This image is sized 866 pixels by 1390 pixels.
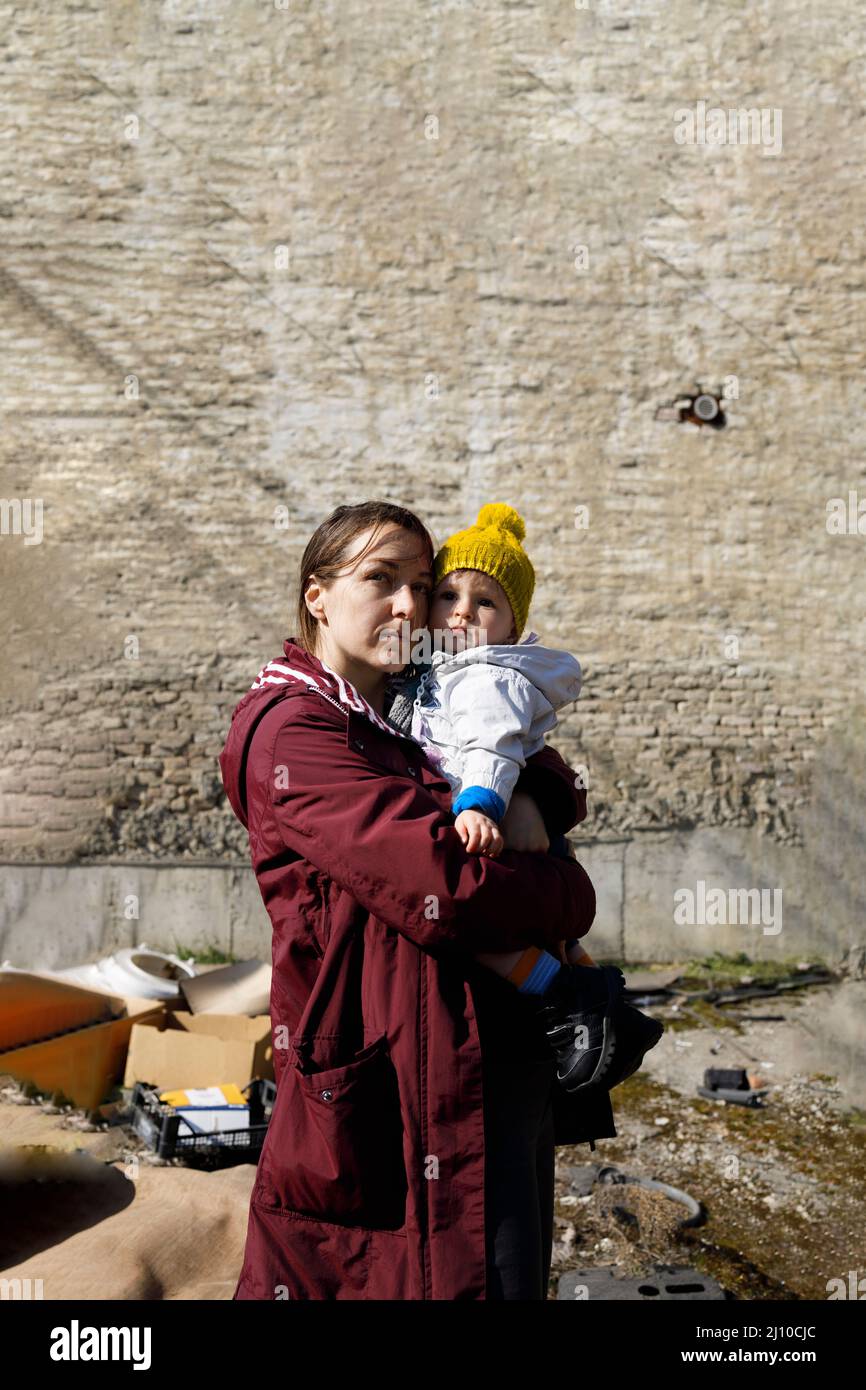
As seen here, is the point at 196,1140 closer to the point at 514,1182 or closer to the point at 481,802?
the point at 514,1182

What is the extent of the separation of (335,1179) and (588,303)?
7.52 metres

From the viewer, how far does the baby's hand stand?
177 centimetres

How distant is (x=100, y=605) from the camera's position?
795 centimetres

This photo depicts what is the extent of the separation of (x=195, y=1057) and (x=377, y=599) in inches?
144

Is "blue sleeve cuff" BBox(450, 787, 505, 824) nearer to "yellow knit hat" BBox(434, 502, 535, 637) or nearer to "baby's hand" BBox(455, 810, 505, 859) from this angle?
"baby's hand" BBox(455, 810, 505, 859)

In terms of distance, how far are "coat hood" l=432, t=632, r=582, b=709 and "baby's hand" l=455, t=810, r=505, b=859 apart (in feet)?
1.30

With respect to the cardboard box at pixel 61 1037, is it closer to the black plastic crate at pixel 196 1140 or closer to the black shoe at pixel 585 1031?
the black plastic crate at pixel 196 1140

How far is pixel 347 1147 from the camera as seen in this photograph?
5.71 feet

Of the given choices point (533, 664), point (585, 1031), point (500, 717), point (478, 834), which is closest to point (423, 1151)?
point (585, 1031)

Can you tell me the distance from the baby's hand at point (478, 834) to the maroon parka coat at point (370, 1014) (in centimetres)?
2

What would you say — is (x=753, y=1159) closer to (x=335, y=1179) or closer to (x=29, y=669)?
(x=335, y=1179)
